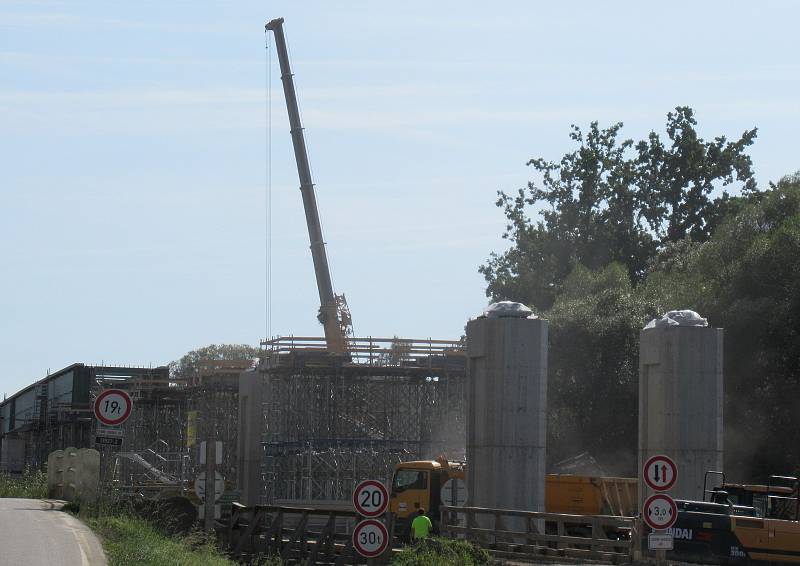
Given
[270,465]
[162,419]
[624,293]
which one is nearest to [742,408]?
[624,293]

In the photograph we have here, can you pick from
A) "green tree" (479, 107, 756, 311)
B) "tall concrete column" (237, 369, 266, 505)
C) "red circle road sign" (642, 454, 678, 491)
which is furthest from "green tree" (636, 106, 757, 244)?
"red circle road sign" (642, 454, 678, 491)

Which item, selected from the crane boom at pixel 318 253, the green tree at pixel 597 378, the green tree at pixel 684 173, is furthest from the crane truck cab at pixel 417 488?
the green tree at pixel 684 173

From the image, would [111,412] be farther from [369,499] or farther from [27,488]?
[27,488]

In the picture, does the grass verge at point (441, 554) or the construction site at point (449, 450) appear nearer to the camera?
the grass verge at point (441, 554)

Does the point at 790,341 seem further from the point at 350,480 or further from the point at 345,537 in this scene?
the point at 345,537

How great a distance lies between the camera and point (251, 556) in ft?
91.5

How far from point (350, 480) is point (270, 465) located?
10.7 feet

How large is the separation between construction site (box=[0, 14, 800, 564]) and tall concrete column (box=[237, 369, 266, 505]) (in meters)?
0.08

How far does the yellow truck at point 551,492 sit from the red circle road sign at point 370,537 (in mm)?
12060

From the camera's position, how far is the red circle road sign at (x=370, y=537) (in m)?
18.6

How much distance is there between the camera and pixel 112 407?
21359 mm

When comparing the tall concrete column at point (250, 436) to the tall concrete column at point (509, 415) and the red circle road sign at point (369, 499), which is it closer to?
the tall concrete column at point (509, 415)

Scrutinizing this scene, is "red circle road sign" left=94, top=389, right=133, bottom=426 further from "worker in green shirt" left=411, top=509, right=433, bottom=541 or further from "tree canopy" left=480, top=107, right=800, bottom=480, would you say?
"tree canopy" left=480, top=107, right=800, bottom=480

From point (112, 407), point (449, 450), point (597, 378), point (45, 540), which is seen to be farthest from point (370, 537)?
point (597, 378)
